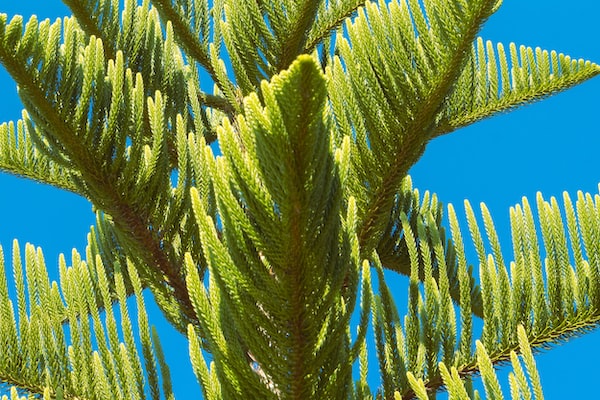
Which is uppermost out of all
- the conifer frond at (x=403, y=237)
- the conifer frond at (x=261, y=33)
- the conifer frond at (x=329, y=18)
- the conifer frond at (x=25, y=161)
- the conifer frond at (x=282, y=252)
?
the conifer frond at (x=329, y=18)

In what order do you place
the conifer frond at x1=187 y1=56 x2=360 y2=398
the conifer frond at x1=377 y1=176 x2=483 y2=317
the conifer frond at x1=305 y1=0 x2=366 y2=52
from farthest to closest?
the conifer frond at x1=305 y1=0 x2=366 y2=52 < the conifer frond at x1=377 y1=176 x2=483 y2=317 < the conifer frond at x1=187 y1=56 x2=360 y2=398

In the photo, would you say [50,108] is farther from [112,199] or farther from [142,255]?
[142,255]

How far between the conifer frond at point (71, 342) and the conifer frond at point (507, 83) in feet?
4.21

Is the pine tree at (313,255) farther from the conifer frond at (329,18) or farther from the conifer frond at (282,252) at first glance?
the conifer frond at (329,18)

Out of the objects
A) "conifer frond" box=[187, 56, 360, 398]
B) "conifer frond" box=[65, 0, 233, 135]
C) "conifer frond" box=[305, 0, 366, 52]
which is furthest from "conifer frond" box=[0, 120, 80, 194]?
"conifer frond" box=[187, 56, 360, 398]

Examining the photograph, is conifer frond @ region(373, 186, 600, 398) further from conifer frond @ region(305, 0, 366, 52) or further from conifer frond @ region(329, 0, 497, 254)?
conifer frond @ region(305, 0, 366, 52)

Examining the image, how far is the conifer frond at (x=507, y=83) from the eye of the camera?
287cm

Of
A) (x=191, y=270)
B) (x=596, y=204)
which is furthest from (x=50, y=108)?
(x=596, y=204)

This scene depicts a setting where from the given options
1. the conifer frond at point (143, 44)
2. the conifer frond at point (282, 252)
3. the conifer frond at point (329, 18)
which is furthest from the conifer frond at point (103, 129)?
the conifer frond at point (329, 18)

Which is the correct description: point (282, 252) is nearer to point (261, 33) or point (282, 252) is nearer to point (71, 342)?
point (71, 342)

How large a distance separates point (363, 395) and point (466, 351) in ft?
1.18

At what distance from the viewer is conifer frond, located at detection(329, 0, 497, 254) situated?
7.88ft

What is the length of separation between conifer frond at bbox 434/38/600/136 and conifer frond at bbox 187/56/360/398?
1120 millimetres

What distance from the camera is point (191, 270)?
188cm
